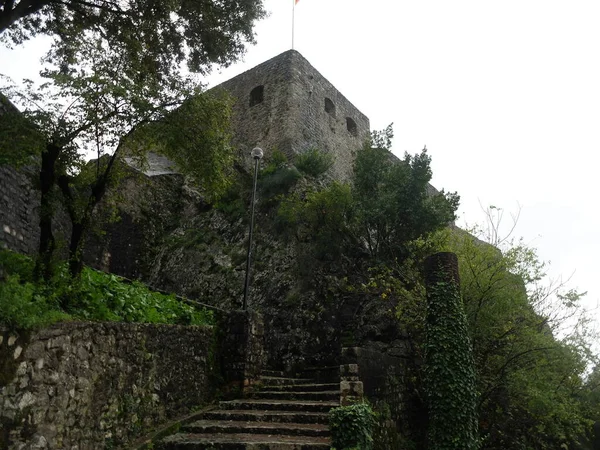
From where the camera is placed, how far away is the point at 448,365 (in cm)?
892

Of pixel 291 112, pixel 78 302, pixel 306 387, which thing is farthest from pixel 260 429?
pixel 291 112

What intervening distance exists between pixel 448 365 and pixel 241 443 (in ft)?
15.3

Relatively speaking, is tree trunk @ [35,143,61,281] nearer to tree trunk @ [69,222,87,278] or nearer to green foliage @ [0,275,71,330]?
tree trunk @ [69,222,87,278]

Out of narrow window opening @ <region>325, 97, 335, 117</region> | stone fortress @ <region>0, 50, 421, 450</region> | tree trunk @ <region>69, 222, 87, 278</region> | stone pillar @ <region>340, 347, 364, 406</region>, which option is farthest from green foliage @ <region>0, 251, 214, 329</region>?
narrow window opening @ <region>325, 97, 335, 117</region>

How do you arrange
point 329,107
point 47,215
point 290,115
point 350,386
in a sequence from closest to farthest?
1. point 47,215
2. point 350,386
3. point 290,115
4. point 329,107

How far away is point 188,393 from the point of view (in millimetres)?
7438

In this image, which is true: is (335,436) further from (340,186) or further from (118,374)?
(340,186)

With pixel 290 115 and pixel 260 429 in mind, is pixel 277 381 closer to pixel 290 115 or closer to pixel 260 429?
pixel 260 429

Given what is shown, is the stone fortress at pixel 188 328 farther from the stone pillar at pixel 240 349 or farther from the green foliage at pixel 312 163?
the green foliage at pixel 312 163

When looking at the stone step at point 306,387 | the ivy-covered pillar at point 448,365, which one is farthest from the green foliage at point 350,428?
the ivy-covered pillar at point 448,365

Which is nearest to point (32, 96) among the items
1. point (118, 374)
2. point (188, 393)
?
point (118, 374)

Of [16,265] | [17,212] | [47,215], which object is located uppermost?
[17,212]

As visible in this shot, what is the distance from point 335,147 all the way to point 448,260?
1033cm

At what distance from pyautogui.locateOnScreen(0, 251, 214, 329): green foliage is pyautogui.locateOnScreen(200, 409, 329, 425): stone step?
1.64 metres
